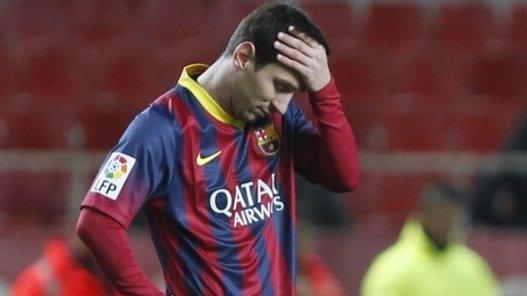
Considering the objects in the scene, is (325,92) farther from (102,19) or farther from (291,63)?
(102,19)

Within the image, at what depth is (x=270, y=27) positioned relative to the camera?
12.4 feet

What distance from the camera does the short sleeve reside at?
376cm

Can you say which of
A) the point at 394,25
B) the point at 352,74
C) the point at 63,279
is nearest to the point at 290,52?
the point at 63,279

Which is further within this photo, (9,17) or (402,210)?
(9,17)

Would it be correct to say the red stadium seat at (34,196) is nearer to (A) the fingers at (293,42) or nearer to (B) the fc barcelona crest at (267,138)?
(B) the fc barcelona crest at (267,138)

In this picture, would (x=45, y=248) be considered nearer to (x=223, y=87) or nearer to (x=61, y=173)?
(x=61, y=173)

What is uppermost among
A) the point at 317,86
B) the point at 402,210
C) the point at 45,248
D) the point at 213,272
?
the point at 317,86

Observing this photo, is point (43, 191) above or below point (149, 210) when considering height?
below

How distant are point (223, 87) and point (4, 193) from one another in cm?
463

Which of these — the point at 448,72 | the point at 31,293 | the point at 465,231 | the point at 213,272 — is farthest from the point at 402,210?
the point at 213,272

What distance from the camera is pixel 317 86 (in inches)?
151

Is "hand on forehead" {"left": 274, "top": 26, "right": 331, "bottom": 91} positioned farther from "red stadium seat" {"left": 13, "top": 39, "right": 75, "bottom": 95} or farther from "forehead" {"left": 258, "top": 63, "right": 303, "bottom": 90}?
"red stadium seat" {"left": 13, "top": 39, "right": 75, "bottom": 95}

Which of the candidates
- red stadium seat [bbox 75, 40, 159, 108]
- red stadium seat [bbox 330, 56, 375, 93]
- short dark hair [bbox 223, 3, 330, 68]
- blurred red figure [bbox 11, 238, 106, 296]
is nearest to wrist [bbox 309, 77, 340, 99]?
short dark hair [bbox 223, 3, 330, 68]

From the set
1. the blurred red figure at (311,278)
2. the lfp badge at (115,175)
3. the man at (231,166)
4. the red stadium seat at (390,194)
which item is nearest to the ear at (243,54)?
the man at (231,166)
